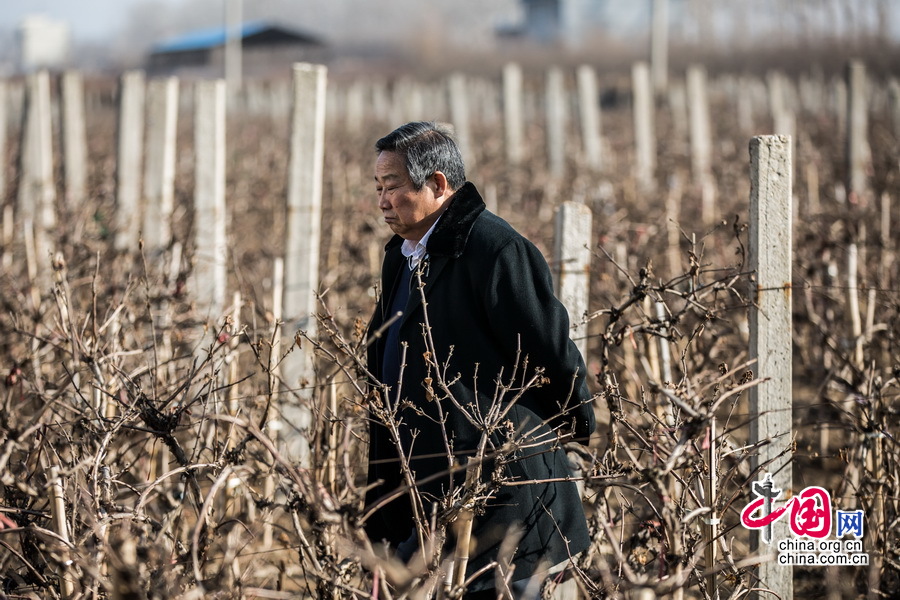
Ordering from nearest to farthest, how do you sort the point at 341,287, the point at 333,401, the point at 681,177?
the point at 333,401
the point at 341,287
the point at 681,177

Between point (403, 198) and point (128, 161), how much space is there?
15.7 ft

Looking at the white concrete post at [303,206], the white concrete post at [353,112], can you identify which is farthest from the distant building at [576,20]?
the white concrete post at [303,206]

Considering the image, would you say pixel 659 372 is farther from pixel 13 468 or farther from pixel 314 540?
pixel 13 468

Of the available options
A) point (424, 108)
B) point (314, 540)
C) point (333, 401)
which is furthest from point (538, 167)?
point (424, 108)

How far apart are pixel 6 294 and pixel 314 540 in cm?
362

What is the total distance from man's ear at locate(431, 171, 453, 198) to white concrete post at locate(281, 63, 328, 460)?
2069 millimetres

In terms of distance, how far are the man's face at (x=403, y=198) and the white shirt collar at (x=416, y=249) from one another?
0.11 feet

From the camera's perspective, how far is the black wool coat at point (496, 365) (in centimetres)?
277

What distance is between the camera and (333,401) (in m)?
3.47

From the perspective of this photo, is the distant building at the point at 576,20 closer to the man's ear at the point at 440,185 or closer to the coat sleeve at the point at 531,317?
the man's ear at the point at 440,185

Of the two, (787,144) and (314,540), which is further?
(787,144)

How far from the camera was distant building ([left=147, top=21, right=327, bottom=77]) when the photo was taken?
164 feet

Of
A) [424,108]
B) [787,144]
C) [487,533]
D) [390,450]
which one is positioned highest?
[424,108]

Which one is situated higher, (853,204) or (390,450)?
(853,204)
